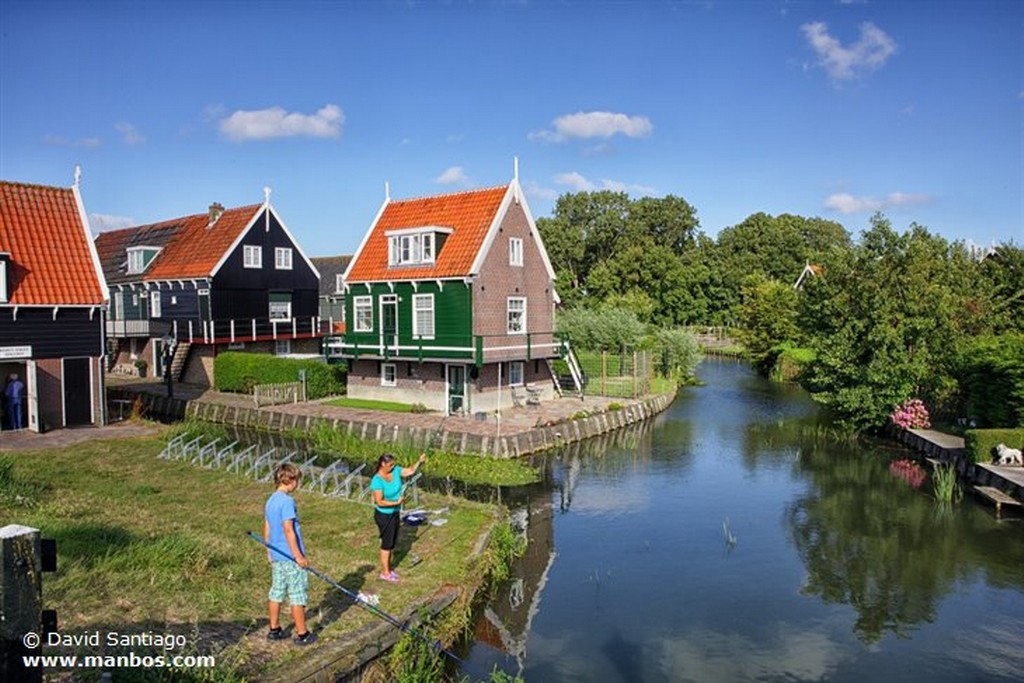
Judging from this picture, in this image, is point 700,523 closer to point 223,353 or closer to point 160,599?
point 160,599

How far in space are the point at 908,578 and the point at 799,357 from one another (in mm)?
33436

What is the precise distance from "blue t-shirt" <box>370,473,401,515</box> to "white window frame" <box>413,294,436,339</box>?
16.7 metres

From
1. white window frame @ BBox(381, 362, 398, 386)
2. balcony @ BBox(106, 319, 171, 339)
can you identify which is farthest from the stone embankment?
balcony @ BBox(106, 319, 171, 339)

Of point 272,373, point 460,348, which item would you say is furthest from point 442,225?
point 272,373

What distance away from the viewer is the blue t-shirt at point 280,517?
8203 millimetres

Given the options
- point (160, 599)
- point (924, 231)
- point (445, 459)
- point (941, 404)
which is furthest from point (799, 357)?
point (160, 599)

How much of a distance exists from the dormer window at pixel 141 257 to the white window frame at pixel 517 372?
22862mm

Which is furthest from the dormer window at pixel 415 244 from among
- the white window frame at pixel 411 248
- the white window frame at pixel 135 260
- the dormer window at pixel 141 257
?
the white window frame at pixel 135 260

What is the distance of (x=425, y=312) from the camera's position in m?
28.0

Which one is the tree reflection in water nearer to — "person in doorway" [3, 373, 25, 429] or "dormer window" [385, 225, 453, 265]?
"dormer window" [385, 225, 453, 265]

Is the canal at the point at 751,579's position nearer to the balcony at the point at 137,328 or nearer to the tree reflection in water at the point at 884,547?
the tree reflection in water at the point at 884,547

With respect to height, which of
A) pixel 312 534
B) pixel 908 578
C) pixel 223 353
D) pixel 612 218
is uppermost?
pixel 612 218

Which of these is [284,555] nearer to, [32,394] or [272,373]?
[32,394]

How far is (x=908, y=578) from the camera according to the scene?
561 inches
